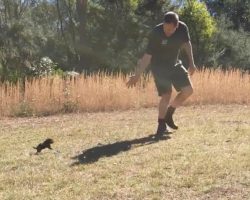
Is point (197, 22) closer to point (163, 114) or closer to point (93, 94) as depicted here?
point (93, 94)

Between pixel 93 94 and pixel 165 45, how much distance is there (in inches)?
162

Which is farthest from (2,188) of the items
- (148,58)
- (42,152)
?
(148,58)

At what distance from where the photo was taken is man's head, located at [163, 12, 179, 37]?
6.43 metres

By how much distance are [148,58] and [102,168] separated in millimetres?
2036

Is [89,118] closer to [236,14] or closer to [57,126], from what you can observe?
[57,126]

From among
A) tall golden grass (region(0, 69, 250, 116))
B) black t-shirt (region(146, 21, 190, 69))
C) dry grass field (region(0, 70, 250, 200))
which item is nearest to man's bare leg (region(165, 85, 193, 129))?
dry grass field (region(0, 70, 250, 200))

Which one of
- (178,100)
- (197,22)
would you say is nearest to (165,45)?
(178,100)

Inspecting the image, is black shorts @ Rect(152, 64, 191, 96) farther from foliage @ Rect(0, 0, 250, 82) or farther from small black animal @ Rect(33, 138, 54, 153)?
foliage @ Rect(0, 0, 250, 82)

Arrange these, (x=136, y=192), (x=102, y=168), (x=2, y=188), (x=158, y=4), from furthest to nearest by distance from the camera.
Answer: (x=158, y=4) → (x=102, y=168) → (x=2, y=188) → (x=136, y=192)

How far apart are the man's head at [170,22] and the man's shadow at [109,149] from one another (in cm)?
132

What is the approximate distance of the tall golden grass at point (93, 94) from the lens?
10.1 metres

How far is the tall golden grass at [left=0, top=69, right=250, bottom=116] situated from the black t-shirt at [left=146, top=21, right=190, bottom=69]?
3.90m

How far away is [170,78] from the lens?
6.86m

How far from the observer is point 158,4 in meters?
24.4
